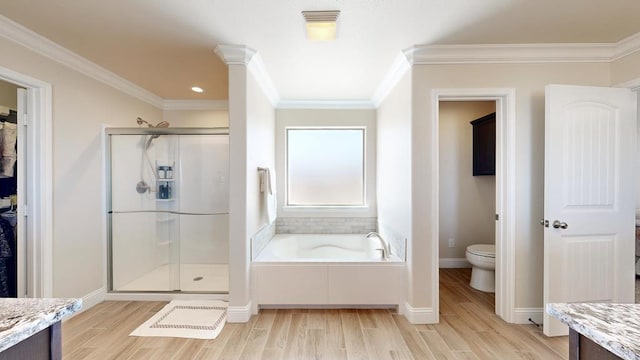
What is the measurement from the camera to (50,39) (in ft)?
7.22

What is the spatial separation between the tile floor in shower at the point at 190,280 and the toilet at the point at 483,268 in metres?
2.72

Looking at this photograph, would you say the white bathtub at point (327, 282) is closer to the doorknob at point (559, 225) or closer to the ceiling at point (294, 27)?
the doorknob at point (559, 225)

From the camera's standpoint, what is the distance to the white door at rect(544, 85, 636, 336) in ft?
6.98

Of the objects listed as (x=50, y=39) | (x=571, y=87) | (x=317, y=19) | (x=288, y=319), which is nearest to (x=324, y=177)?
(x=288, y=319)

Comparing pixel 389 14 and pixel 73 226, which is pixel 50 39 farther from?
pixel 389 14

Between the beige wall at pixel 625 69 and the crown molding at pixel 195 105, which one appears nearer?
the beige wall at pixel 625 69

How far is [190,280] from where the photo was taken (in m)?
3.15

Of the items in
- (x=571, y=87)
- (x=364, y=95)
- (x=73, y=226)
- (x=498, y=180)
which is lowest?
(x=73, y=226)

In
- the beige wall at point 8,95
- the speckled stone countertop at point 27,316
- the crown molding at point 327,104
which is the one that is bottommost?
the speckled stone countertop at point 27,316

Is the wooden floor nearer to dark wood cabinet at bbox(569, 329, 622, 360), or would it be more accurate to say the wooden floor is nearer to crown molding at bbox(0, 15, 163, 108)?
dark wood cabinet at bbox(569, 329, 622, 360)

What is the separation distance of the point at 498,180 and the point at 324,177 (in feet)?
7.02

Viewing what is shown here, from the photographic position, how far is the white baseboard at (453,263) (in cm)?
379

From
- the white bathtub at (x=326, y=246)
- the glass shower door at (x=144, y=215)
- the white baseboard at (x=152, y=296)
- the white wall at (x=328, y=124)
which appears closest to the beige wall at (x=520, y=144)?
the white bathtub at (x=326, y=246)

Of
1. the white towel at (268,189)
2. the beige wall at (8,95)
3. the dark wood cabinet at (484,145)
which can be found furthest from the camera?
the dark wood cabinet at (484,145)
